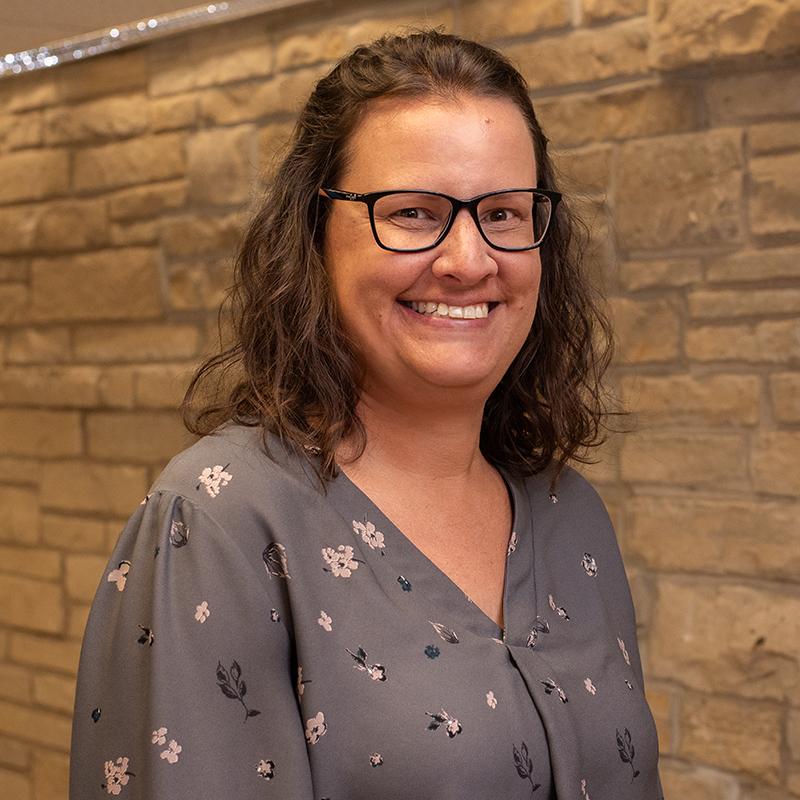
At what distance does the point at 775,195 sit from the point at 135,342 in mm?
1875

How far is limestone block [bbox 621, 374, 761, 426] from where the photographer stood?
7.72 feet

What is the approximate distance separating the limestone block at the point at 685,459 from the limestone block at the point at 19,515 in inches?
79.5

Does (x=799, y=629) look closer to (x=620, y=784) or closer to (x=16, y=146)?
(x=620, y=784)

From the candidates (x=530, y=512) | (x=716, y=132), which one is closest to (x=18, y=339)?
(x=716, y=132)

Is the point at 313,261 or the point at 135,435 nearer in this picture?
the point at 313,261

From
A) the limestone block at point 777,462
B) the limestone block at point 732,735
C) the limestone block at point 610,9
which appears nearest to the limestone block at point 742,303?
the limestone block at point 777,462

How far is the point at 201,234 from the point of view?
3.28m

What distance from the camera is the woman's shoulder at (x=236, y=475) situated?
1190 millimetres

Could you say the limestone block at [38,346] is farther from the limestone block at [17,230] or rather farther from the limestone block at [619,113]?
the limestone block at [619,113]

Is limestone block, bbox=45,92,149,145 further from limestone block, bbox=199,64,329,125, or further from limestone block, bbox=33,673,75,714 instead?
limestone block, bbox=33,673,75,714

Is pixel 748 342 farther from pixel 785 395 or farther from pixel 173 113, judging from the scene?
pixel 173 113

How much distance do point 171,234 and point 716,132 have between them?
1.59 meters

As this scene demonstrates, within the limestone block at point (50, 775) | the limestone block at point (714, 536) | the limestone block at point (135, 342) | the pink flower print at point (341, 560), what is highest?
the limestone block at point (135, 342)

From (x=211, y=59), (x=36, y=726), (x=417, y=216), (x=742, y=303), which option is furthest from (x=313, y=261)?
(x=36, y=726)
